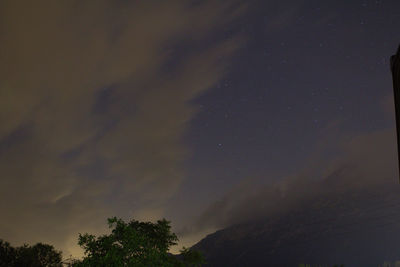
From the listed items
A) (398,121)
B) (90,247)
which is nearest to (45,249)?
(90,247)

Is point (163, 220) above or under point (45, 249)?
under

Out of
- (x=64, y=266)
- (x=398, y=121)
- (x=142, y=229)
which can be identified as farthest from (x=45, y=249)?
(x=398, y=121)

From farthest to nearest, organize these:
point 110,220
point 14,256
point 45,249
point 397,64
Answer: point 45,249, point 14,256, point 110,220, point 397,64

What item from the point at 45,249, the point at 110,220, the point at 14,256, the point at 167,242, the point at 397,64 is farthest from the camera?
the point at 45,249

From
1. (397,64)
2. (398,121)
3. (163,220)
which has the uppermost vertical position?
(163,220)

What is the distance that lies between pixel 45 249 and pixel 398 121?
62.3m

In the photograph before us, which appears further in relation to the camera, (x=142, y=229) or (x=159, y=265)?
(x=142, y=229)

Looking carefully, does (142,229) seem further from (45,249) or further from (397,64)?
(397,64)

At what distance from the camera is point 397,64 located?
564 inches

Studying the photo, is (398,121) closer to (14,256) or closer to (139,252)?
(139,252)

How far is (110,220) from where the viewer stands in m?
26.9

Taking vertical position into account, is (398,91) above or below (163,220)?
below

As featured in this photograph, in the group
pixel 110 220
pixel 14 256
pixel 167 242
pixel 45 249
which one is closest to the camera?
pixel 110 220

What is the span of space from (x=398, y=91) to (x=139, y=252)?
71.2 feet
